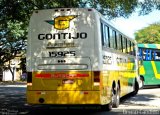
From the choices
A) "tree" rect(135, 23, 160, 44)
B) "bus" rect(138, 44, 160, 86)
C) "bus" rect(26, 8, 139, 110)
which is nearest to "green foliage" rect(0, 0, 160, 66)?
"bus" rect(26, 8, 139, 110)

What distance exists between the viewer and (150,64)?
1205 inches

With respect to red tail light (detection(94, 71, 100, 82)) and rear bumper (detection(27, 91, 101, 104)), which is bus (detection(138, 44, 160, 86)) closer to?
red tail light (detection(94, 71, 100, 82))

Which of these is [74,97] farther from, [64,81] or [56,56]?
[56,56]

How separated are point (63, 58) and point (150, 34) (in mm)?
71651

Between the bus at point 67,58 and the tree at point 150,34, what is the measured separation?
67.9m

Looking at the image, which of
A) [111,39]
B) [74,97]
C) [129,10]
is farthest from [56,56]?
[129,10]

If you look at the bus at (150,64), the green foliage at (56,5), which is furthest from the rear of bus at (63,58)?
the bus at (150,64)

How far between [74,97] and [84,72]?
2.75 ft

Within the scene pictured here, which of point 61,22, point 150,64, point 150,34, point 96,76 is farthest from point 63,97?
point 150,34

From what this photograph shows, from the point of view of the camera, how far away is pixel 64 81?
1396 centimetres

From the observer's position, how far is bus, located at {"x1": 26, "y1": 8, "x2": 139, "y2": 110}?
13.8 m

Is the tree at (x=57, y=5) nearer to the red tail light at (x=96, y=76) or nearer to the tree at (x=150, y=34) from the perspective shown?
the red tail light at (x=96, y=76)

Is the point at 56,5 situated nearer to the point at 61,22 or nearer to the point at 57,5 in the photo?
the point at 57,5

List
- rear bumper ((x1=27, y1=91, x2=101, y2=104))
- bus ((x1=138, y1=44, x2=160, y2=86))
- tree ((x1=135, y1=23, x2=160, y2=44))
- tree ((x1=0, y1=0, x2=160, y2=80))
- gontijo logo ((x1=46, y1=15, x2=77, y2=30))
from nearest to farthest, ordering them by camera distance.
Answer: rear bumper ((x1=27, y1=91, x2=101, y2=104)) → gontijo logo ((x1=46, y1=15, x2=77, y2=30)) → tree ((x1=0, y1=0, x2=160, y2=80)) → bus ((x1=138, y1=44, x2=160, y2=86)) → tree ((x1=135, y1=23, x2=160, y2=44))
